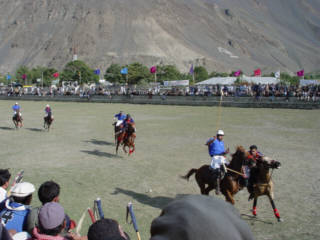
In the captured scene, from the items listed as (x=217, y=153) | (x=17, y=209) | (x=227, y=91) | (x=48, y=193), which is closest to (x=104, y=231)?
(x=17, y=209)

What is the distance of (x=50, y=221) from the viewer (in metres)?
3.44

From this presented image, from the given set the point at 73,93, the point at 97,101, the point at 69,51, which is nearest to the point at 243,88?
the point at 97,101

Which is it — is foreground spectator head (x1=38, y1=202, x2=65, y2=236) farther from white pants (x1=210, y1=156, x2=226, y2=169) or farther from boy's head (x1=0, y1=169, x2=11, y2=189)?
white pants (x1=210, y1=156, x2=226, y2=169)

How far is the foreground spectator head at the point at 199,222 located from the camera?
171cm

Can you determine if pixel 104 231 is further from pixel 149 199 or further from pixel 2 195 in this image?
pixel 149 199

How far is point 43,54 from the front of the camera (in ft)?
572

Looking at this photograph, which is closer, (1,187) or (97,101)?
(1,187)

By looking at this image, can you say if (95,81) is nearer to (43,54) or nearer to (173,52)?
(173,52)

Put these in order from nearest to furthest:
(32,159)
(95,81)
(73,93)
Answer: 1. (32,159)
2. (73,93)
3. (95,81)

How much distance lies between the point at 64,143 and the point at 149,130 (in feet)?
19.5

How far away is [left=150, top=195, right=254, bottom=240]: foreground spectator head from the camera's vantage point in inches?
67.4

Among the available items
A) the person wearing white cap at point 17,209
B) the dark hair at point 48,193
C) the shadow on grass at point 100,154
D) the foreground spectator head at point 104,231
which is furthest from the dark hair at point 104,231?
Answer: the shadow on grass at point 100,154

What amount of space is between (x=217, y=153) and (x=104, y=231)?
658cm

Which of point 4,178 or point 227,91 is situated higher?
point 227,91
